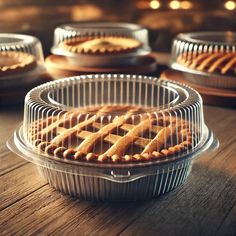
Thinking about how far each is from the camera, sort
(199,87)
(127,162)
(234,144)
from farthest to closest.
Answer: (199,87) < (234,144) < (127,162)

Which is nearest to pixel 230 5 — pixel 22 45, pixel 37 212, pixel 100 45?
pixel 100 45

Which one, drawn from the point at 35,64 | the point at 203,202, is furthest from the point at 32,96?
the point at 35,64

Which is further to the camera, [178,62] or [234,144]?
[178,62]

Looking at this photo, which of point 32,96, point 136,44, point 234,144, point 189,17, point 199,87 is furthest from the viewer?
point 189,17

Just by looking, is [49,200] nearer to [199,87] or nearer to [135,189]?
[135,189]

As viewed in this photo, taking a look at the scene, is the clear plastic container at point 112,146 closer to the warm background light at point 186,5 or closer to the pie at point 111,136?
the pie at point 111,136

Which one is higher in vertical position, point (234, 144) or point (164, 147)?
point (164, 147)

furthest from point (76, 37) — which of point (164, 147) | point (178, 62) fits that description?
point (164, 147)

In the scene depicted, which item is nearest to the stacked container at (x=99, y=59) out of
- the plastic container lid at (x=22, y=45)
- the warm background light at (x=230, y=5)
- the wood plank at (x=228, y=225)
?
the plastic container lid at (x=22, y=45)

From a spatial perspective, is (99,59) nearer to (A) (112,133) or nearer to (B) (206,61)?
(B) (206,61)
